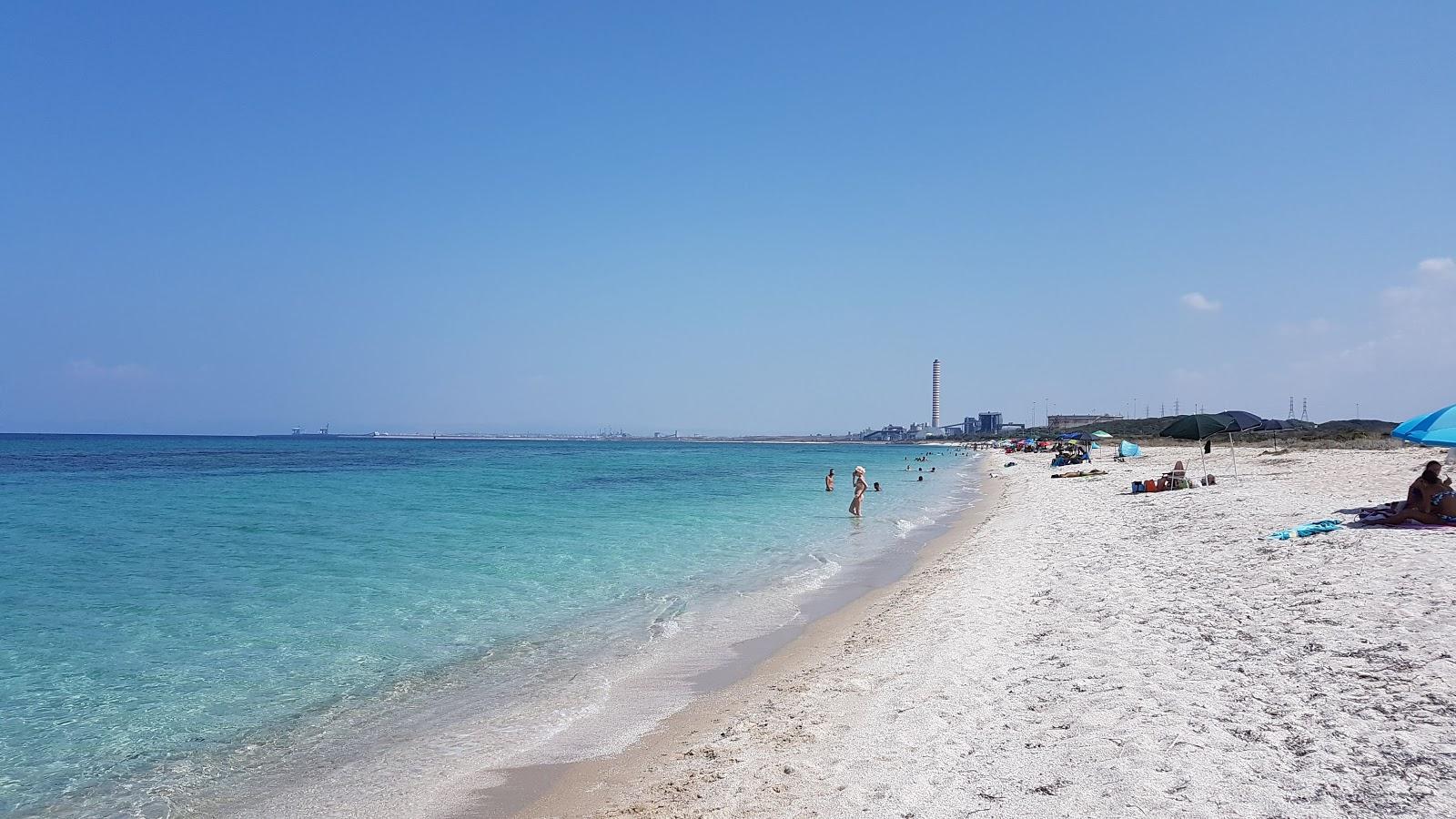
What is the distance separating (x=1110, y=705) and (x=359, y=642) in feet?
26.4

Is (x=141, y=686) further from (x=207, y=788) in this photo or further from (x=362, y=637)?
(x=207, y=788)

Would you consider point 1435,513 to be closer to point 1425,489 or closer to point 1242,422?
point 1425,489

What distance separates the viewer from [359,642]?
9078mm

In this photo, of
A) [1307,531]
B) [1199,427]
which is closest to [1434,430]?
[1307,531]

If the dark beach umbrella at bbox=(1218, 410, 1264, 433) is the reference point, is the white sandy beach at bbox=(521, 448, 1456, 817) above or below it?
below

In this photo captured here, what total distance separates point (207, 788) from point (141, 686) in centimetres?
285

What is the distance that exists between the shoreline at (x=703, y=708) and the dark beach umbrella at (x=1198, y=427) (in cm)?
1152

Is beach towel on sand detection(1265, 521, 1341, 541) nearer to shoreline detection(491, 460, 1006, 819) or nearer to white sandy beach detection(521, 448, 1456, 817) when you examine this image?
white sandy beach detection(521, 448, 1456, 817)

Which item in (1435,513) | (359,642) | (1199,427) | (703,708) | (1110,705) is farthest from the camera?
(1199,427)

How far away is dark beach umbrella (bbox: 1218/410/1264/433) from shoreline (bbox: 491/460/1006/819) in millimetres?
12200

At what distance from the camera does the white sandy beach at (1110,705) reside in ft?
12.6

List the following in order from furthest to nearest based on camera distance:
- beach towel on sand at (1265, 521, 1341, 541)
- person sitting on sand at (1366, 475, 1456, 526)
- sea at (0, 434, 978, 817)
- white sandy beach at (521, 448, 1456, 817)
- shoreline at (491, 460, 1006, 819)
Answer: beach towel on sand at (1265, 521, 1341, 541) → person sitting on sand at (1366, 475, 1456, 526) → sea at (0, 434, 978, 817) → shoreline at (491, 460, 1006, 819) → white sandy beach at (521, 448, 1456, 817)

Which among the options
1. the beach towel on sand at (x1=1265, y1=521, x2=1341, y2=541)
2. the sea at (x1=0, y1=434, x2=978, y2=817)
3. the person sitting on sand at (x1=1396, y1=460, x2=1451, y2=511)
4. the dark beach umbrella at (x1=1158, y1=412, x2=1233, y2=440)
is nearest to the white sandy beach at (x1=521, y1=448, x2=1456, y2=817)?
the beach towel on sand at (x1=1265, y1=521, x2=1341, y2=541)

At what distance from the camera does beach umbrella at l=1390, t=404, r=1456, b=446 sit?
423 inches
